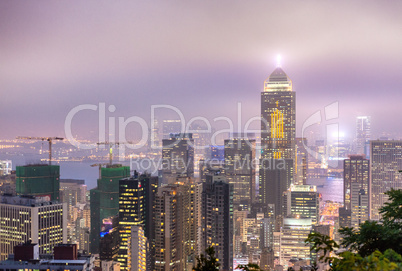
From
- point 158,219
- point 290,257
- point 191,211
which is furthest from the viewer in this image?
point 290,257

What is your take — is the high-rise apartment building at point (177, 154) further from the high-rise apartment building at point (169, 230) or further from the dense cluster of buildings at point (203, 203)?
the high-rise apartment building at point (169, 230)

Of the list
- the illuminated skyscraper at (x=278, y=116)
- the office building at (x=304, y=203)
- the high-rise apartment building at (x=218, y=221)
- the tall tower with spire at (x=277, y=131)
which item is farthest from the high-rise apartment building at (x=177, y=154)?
the high-rise apartment building at (x=218, y=221)

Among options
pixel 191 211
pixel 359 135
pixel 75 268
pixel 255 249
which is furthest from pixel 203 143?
pixel 75 268

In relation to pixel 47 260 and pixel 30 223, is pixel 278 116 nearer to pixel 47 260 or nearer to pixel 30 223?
pixel 30 223

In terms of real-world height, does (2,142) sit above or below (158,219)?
above

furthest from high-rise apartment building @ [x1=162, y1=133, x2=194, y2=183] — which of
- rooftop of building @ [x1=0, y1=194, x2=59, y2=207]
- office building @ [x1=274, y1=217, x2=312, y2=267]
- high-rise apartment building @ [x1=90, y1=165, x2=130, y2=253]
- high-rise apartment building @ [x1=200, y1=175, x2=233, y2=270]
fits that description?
rooftop of building @ [x1=0, y1=194, x2=59, y2=207]

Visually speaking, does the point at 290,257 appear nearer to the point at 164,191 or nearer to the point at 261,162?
the point at 164,191

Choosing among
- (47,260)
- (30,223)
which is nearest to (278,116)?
(30,223)
